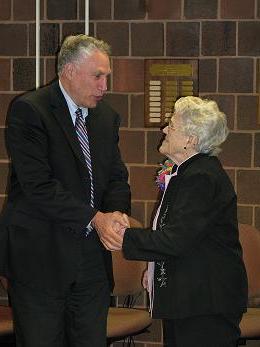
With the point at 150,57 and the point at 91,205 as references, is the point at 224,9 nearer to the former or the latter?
the point at 150,57

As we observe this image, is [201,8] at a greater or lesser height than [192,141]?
greater

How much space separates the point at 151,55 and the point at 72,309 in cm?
192

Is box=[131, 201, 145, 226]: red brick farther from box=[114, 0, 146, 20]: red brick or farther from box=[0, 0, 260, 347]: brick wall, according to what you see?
box=[114, 0, 146, 20]: red brick

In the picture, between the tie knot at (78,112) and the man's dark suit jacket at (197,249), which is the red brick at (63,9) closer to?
the tie knot at (78,112)

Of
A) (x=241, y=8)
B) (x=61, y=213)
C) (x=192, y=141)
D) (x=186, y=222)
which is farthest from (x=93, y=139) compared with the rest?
(x=241, y=8)

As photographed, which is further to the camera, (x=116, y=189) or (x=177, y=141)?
(x=116, y=189)

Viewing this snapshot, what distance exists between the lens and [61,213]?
2975mm

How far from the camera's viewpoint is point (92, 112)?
3311 millimetres

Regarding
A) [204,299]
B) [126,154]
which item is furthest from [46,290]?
[126,154]

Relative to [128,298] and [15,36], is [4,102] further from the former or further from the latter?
[128,298]

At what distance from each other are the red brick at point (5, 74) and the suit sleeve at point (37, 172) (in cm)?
162

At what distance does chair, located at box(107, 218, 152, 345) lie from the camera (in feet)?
12.8

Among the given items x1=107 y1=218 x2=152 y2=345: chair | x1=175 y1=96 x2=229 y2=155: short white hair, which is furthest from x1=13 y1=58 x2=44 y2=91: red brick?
x1=175 y1=96 x2=229 y2=155: short white hair

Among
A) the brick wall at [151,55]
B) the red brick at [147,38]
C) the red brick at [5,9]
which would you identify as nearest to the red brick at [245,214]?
the brick wall at [151,55]
